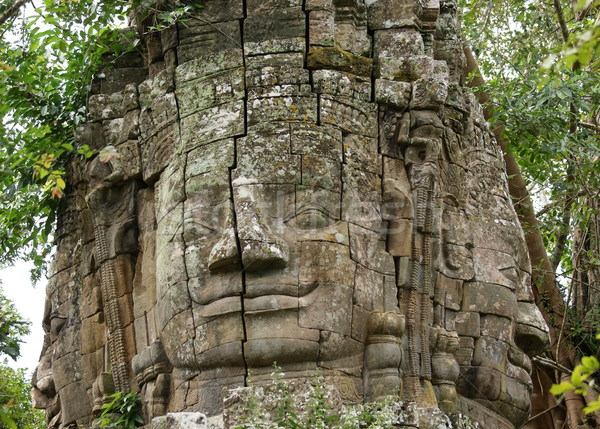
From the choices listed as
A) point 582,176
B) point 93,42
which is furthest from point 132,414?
point 582,176

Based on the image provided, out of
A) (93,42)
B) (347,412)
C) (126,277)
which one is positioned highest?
(93,42)

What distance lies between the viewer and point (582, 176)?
1588 centimetres

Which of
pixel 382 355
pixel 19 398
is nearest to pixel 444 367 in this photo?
pixel 382 355

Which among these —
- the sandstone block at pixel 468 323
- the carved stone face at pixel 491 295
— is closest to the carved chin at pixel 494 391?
the carved stone face at pixel 491 295

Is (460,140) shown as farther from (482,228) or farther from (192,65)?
(192,65)

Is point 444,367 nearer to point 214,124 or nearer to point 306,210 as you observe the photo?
point 306,210

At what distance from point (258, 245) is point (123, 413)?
241cm

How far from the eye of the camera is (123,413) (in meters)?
12.3

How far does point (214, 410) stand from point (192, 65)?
11.6 feet

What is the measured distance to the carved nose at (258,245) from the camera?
36.9 ft

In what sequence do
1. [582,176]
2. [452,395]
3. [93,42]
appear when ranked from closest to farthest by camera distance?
1. [452,395]
2. [93,42]
3. [582,176]

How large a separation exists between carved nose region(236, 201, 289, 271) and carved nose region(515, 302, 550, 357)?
336 centimetres

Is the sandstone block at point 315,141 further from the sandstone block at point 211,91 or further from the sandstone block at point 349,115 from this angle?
the sandstone block at point 211,91

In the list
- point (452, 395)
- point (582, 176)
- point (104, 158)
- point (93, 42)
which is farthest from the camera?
point (582, 176)
